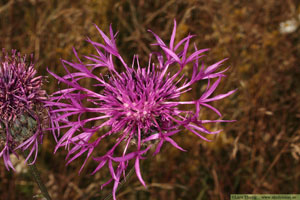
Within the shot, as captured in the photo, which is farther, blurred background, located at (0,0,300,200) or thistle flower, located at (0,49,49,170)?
blurred background, located at (0,0,300,200)

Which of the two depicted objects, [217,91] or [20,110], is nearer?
[20,110]

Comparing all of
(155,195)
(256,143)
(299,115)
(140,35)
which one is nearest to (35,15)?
(140,35)

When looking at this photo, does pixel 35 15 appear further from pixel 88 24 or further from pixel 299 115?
pixel 299 115

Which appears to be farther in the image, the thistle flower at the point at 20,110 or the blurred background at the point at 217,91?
the blurred background at the point at 217,91
